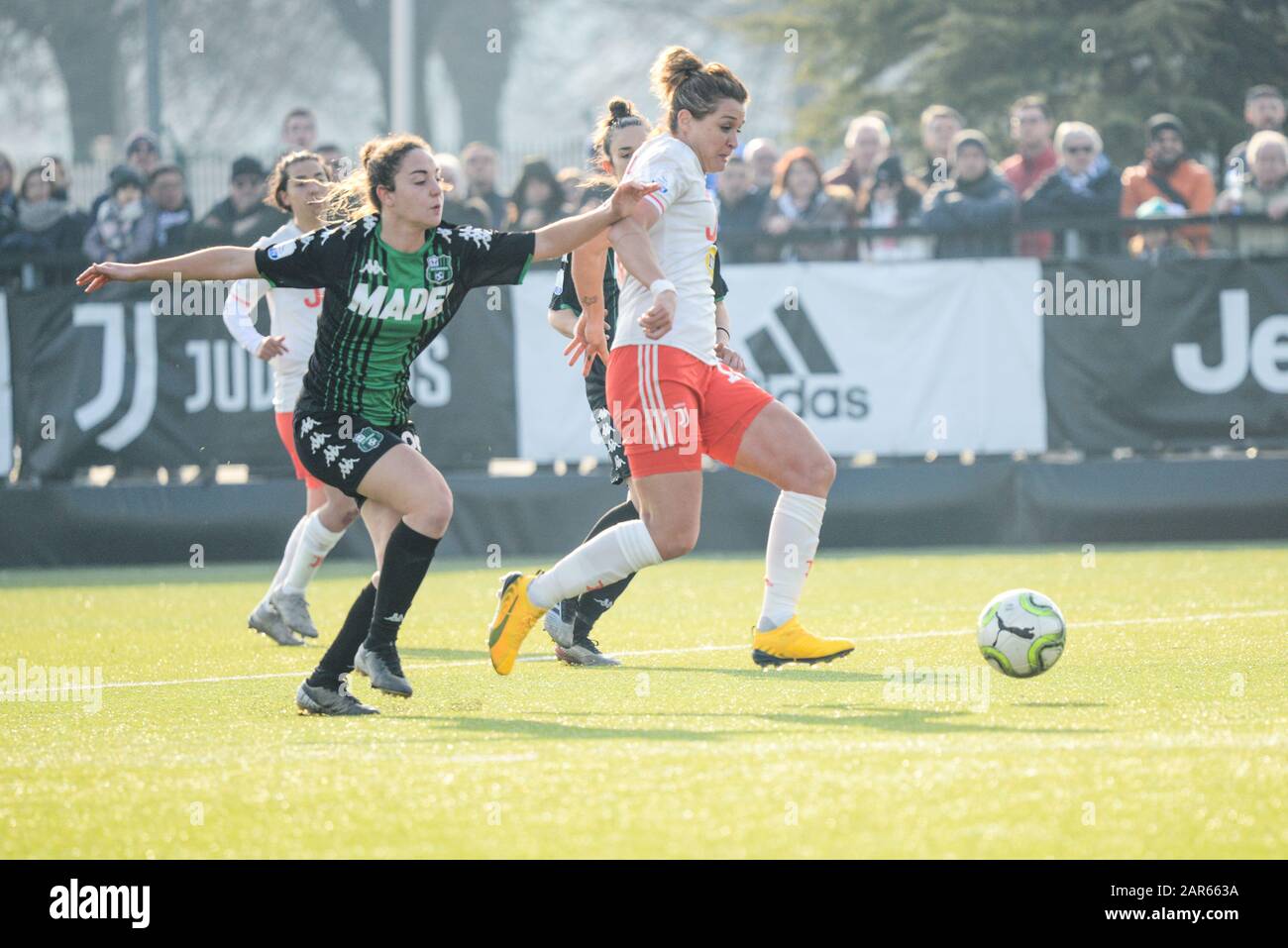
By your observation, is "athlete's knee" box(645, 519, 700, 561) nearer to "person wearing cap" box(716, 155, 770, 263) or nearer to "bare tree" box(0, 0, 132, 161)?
"person wearing cap" box(716, 155, 770, 263)

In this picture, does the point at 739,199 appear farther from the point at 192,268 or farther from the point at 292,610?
the point at 192,268

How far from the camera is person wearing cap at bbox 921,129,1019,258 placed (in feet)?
45.1

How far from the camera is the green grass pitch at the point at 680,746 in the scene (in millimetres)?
4590

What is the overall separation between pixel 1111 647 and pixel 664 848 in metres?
4.12

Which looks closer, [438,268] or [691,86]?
[438,268]

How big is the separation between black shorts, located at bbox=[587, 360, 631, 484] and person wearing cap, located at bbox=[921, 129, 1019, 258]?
5.75 m

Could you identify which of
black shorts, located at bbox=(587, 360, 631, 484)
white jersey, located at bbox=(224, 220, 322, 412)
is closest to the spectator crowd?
white jersey, located at bbox=(224, 220, 322, 412)

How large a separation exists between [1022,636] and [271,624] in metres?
3.90

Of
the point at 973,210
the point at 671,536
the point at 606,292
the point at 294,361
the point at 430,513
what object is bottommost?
the point at 671,536

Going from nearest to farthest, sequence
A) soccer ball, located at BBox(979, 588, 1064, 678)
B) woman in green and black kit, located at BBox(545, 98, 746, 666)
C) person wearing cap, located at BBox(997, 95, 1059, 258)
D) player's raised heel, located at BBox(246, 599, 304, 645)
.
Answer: soccer ball, located at BBox(979, 588, 1064, 678), woman in green and black kit, located at BBox(545, 98, 746, 666), player's raised heel, located at BBox(246, 599, 304, 645), person wearing cap, located at BBox(997, 95, 1059, 258)

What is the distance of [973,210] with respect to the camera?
13859 millimetres

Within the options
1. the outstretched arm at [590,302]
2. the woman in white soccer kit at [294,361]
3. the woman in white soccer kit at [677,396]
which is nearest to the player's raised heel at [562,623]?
the woman in white soccer kit at [677,396]

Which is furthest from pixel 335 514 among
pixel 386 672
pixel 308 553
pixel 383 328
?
pixel 383 328
